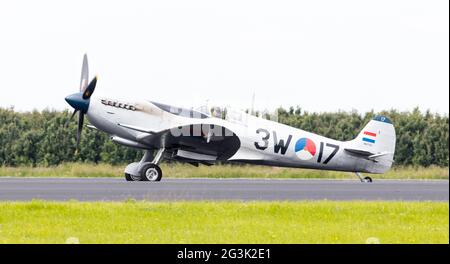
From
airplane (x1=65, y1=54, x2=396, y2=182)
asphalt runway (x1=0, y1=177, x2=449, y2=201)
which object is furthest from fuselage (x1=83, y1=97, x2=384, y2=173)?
asphalt runway (x1=0, y1=177, x2=449, y2=201)

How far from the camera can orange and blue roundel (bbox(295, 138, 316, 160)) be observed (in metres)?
29.8

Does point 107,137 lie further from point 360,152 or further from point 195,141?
point 360,152

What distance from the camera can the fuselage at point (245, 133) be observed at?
29.0 metres

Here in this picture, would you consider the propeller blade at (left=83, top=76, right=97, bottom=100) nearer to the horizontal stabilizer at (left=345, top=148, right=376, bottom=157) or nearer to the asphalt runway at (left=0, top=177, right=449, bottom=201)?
the asphalt runway at (left=0, top=177, right=449, bottom=201)

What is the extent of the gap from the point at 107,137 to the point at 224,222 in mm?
25231

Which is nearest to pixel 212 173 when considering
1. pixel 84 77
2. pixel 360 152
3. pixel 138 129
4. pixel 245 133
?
pixel 245 133

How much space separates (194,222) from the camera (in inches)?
609

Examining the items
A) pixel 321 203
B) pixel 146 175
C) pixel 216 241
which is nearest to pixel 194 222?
pixel 216 241

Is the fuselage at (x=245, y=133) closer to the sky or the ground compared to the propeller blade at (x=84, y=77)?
closer to the ground

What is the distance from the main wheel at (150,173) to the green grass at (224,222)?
33.1ft

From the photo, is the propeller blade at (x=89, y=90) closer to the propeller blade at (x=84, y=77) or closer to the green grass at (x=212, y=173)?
the propeller blade at (x=84, y=77)

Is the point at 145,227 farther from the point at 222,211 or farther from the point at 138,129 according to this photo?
the point at 138,129

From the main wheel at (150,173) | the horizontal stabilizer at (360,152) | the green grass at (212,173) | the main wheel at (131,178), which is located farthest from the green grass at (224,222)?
the green grass at (212,173)

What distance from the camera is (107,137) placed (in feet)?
132
